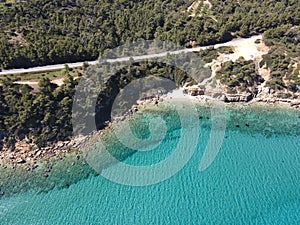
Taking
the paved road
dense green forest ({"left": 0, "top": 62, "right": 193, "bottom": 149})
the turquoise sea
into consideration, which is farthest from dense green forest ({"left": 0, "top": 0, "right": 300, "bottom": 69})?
the turquoise sea

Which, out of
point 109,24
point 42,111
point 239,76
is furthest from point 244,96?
point 42,111

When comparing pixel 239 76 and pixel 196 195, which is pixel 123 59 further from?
pixel 196 195

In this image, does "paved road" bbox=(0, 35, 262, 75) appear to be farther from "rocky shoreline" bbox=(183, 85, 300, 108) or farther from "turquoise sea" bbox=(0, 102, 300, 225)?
"turquoise sea" bbox=(0, 102, 300, 225)

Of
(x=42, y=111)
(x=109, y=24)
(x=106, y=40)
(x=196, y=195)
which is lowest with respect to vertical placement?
(x=196, y=195)

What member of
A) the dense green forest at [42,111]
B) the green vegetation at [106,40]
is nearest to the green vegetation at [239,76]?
the green vegetation at [106,40]

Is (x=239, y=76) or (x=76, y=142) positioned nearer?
(x=76, y=142)
